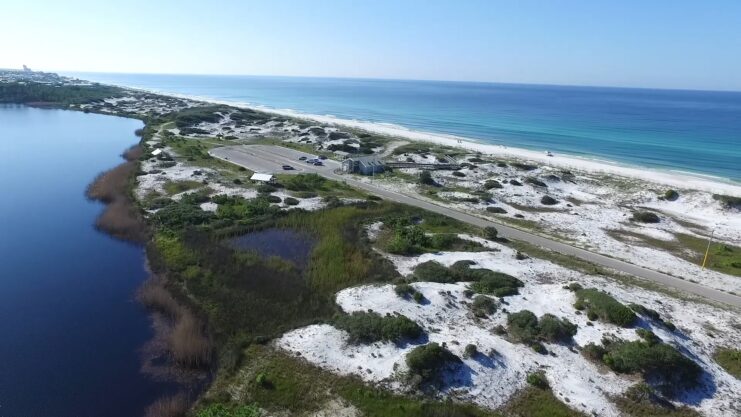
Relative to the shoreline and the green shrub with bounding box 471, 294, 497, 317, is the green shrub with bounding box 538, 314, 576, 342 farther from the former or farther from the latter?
the shoreline

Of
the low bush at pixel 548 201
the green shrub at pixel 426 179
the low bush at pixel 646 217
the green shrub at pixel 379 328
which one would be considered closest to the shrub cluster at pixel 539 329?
the green shrub at pixel 379 328

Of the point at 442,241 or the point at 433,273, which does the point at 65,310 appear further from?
the point at 442,241

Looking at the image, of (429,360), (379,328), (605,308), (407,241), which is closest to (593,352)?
(605,308)

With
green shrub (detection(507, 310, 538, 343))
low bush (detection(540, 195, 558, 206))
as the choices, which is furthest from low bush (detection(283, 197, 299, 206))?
low bush (detection(540, 195, 558, 206))

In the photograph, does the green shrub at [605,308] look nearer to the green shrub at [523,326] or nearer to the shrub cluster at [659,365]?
the shrub cluster at [659,365]

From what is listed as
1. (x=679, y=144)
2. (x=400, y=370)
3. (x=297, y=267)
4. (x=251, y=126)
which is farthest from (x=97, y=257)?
(x=679, y=144)

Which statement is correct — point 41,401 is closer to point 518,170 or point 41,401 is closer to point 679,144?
point 518,170
